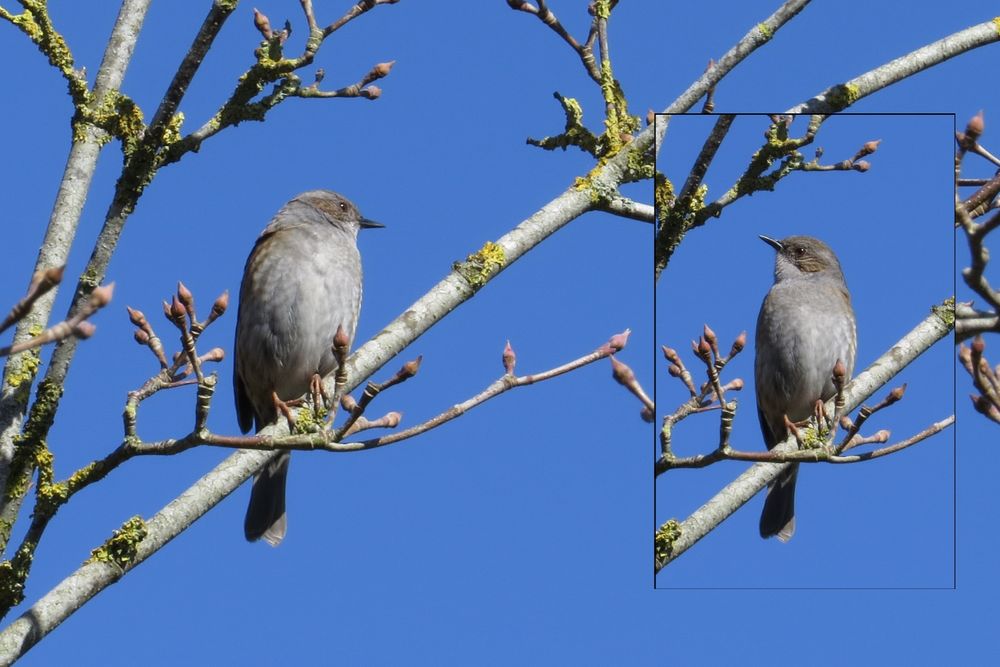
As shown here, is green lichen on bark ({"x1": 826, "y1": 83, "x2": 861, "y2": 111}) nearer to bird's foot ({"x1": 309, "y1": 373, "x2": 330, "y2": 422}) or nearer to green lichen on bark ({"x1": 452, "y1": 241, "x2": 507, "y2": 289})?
green lichen on bark ({"x1": 452, "y1": 241, "x2": 507, "y2": 289})

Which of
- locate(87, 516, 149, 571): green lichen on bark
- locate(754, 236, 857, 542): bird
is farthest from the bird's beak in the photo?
locate(87, 516, 149, 571): green lichen on bark

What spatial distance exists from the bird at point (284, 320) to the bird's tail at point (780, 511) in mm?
2286

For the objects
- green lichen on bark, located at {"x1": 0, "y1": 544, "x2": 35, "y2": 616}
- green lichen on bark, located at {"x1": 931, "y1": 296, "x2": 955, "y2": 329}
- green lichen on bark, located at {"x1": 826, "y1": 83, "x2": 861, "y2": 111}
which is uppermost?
green lichen on bark, located at {"x1": 826, "y1": 83, "x2": 861, "y2": 111}

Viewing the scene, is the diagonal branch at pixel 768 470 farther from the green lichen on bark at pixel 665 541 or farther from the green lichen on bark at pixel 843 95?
the green lichen on bark at pixel 843 95

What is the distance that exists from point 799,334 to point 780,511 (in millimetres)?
2138

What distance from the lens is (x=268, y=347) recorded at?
7211mm

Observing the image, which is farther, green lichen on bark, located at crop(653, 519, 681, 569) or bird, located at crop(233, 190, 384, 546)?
bird, located at crop(233, 190, 384, 546)

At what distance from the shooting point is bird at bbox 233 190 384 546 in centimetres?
713

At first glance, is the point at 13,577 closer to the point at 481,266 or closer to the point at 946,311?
the point at 481,266

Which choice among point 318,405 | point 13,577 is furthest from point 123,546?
point 318,405

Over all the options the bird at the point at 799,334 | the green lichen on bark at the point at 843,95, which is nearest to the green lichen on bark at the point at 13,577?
the green lichen on bark at the point at 843,95

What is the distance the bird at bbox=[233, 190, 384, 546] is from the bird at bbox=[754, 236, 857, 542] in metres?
2.31

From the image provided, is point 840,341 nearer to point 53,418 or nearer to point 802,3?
point 802,3

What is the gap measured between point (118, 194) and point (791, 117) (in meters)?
2.71
